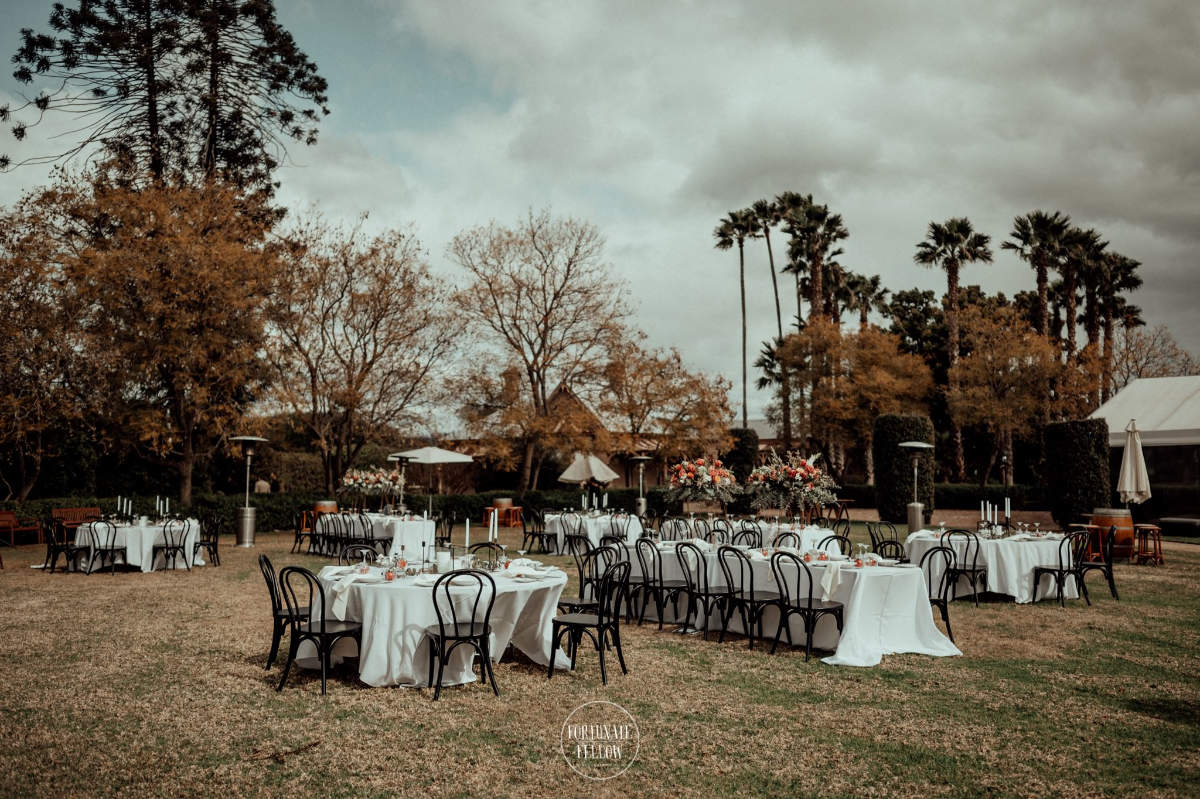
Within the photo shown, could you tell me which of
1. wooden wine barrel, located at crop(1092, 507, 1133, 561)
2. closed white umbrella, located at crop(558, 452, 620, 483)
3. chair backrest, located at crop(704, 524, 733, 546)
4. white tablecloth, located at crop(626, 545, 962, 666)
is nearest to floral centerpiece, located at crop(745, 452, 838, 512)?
chair backrest, located at crop(704, 524, 733, 546)

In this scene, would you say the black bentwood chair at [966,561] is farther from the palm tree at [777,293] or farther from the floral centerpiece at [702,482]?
the palm tree at [777,293]

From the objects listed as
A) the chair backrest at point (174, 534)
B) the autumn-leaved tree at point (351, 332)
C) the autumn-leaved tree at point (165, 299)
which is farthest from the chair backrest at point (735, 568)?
the autumn-leaved tree at point (351, 332)

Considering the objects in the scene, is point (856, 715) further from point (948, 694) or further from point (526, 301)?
point (526, 301)

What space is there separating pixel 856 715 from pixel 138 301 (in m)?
20.1

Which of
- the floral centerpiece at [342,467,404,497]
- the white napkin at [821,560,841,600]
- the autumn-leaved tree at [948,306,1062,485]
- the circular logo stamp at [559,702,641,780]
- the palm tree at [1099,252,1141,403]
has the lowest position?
the circular logo stamp at [559,702,641,780]

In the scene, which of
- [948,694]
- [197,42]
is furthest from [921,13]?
[197,42]

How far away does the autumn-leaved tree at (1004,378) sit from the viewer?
1209 inches

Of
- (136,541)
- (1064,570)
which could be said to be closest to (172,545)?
(136,541)

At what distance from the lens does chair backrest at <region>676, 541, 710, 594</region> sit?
902cm

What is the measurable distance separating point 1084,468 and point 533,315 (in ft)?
53.6

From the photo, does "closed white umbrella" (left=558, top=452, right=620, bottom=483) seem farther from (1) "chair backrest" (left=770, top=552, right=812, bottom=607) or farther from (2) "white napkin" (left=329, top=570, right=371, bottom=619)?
(2) "white napkin" (left=329, top=570, right=371, bottom=619)

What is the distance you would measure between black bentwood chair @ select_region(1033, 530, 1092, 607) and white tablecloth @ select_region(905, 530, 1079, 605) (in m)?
0.07

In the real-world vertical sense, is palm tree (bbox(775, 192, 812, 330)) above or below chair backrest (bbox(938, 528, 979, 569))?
above

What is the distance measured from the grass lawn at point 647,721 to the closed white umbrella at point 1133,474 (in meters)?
9.04
